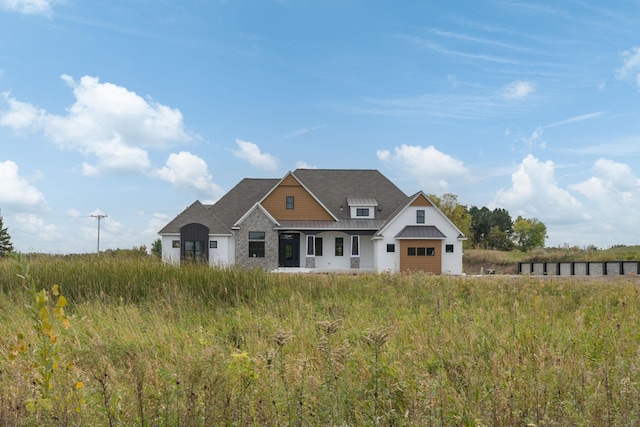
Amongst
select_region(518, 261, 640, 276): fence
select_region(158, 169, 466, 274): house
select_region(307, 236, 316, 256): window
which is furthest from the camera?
select_region(307, 236, 316, 256): window

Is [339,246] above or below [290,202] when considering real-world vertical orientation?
below

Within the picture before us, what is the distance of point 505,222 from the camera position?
7519 centimetres

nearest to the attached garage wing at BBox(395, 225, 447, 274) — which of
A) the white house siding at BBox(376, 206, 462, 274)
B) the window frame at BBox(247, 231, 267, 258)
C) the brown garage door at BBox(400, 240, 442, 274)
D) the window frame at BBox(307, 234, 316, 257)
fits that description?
the brown garage door at BBox(400, 240, 442, 274)

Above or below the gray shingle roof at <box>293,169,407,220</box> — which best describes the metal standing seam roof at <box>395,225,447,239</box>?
below

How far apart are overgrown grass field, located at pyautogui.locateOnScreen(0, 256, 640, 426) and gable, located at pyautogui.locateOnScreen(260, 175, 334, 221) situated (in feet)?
81.2

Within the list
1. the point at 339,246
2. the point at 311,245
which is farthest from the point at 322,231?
the point at 339,246

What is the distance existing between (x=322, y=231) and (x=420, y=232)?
7532mm

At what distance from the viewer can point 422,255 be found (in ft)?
123

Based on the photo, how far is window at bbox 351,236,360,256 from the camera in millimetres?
40688

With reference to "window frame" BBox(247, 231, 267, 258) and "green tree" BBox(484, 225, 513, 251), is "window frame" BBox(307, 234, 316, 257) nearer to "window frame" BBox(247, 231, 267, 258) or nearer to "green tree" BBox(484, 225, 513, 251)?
"window frame" BBox(247, 231, 267, 258)

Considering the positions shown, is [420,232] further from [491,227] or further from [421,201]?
[491,227]

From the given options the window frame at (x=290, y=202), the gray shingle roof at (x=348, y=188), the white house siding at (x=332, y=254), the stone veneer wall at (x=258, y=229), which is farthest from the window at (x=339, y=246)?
the stone veneer wall at (x=258, y=229)

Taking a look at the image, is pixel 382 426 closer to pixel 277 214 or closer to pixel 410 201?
pixel 410 201

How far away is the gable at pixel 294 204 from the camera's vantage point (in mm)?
40844
